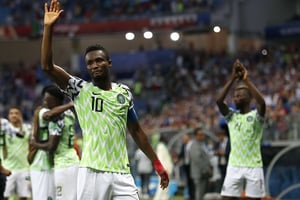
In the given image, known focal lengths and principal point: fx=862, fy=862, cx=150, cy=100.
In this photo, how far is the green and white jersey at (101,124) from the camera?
8.52m

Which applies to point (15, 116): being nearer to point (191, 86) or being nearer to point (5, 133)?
point (5, 133)

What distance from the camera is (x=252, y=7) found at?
39750 millimetres

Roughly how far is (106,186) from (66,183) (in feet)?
13.0

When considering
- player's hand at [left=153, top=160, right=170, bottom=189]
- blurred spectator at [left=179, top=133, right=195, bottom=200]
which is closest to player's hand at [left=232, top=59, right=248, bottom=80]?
player's hand at [left=153, top=160, right=170, bottom=189]

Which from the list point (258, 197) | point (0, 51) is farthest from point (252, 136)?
point (0, 51)

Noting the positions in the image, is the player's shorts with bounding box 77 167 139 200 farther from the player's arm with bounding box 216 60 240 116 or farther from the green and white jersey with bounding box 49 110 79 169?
the player's arm with bounding box 216 60 240 116

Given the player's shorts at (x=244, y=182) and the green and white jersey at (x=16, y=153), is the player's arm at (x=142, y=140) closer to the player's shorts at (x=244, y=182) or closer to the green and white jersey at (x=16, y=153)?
the player's shorts at (x=244, y=182)

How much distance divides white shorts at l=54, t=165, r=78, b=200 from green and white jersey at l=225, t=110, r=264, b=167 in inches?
98.1

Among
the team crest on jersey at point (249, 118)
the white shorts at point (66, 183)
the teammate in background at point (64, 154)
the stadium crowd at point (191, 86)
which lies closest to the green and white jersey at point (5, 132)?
the teammate in background at point (64, 154)

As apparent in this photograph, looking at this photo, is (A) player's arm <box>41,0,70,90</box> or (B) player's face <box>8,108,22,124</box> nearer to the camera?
(A) player's arm <box>41,0,70,90</box>

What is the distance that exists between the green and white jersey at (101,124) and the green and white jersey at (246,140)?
15.6 ft

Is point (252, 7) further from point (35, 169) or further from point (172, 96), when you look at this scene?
point (35, 169)

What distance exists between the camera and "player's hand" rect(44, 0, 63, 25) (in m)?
8.01

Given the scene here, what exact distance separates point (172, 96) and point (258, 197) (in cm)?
2370
